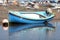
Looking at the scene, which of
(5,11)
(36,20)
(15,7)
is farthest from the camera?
(15,7)

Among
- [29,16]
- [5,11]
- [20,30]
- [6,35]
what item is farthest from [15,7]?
[6,35]

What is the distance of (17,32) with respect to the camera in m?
21.9

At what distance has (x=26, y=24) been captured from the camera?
27516mm

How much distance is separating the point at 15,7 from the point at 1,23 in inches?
350

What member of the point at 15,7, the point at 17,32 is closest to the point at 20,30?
the point at 17,32

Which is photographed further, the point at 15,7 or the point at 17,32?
the point at 15,7

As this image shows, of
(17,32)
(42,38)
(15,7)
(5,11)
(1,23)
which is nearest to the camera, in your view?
(42,38)

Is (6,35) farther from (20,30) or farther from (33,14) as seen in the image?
(33,14)

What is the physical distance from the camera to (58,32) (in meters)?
22.0

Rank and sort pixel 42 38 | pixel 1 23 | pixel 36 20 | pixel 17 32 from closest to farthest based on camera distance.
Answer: pixel 42 38 → pixel 17 32 → pixel 1 23 → pixel 36 20

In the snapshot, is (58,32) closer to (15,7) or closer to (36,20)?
(36,20)

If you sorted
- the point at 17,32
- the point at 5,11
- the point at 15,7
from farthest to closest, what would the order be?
the point at 15,7 < the point at 5,11 < the point at 17,32

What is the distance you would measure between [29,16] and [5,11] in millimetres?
3610

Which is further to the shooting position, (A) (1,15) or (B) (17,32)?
(A) (1,15)
